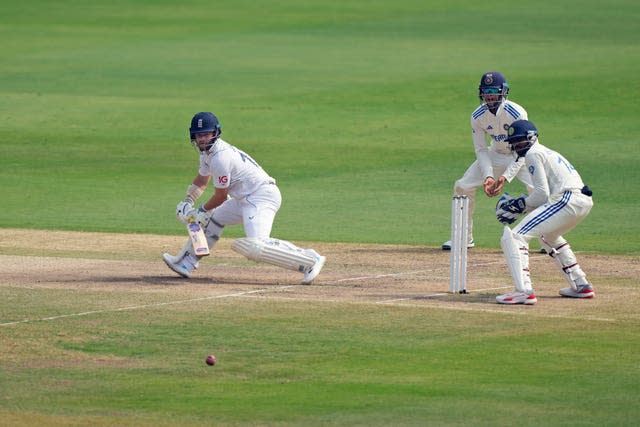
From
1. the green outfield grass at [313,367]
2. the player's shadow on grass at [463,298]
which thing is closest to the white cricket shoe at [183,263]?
the green outfield grass at [313,367]

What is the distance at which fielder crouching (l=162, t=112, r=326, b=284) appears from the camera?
14375mm

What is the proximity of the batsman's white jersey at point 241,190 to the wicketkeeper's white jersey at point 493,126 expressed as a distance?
9.73ft

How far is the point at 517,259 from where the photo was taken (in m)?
13.3

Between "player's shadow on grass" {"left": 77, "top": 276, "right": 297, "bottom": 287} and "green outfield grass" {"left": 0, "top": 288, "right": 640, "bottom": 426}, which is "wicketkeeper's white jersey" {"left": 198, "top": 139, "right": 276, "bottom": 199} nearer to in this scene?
"player's shadow on grass" {"left": 77, "top": 276, "right": 297, "bottom": 287}

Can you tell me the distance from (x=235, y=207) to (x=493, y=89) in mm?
3443

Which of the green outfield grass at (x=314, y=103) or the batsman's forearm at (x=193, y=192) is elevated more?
the green outfield grass at (x=314, y=103)

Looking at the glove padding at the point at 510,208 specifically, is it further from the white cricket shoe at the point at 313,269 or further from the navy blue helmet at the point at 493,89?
the navy blue helmet at the point at 493,89

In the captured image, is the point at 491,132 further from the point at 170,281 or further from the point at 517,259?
the point at 170,281

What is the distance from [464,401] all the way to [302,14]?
1432 inches

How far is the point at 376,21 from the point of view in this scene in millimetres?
43281

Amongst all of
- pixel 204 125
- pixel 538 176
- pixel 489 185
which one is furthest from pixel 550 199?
pixel 204 125

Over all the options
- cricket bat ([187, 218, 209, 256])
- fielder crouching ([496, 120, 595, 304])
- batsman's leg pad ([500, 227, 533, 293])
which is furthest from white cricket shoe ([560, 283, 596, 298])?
cricket bat ([187, 218, 209, 256])

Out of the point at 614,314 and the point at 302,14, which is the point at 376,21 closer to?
the point at 302,14

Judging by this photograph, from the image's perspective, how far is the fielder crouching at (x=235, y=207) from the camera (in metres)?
14.4
